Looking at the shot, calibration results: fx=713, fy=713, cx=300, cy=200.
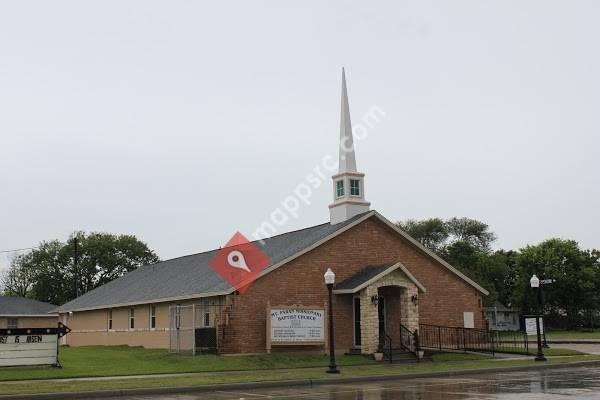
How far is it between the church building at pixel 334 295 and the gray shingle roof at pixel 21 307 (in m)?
29.8

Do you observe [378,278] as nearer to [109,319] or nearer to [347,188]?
[347,188]

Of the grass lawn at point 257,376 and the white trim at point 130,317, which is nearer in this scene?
the grass lawn at point 257,376

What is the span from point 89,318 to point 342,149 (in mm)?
22898

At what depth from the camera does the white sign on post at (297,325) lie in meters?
29.1

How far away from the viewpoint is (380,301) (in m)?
31.9

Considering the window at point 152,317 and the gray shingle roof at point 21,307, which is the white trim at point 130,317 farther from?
the gray shingle roof at point 21,307

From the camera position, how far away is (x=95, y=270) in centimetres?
8950

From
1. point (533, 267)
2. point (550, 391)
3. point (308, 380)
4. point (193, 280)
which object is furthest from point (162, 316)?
point (533, 267)

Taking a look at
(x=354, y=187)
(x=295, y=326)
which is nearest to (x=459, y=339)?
(x=354, y=187)

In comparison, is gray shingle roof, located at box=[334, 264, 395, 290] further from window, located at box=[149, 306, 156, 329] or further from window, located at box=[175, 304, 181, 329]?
window, located at box=[149, 306, 156, 329]

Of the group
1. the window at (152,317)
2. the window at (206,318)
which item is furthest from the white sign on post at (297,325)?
the window at (152,317)

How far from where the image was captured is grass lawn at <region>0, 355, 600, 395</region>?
18984 millimetres

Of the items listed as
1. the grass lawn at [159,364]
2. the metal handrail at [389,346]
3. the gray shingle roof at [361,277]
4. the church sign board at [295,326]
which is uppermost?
the gray shingle roof at [361,277]

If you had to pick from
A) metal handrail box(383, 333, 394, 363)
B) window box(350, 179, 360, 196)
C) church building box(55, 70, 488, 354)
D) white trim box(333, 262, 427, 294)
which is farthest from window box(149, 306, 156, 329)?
metal handrail box(383, 333, 394, 363)
